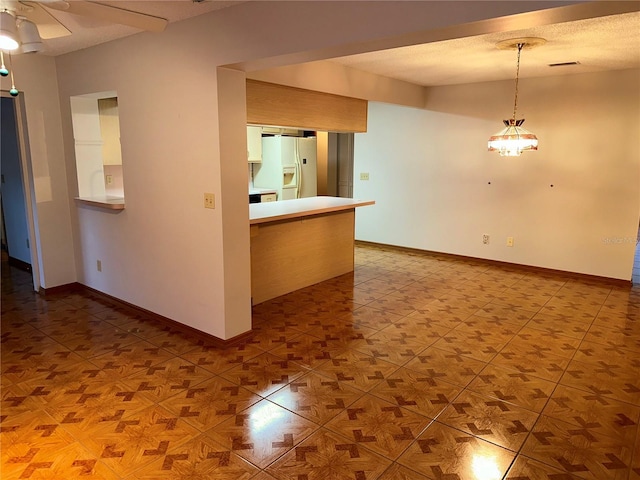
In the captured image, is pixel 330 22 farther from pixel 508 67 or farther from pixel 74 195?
pixel 74 195

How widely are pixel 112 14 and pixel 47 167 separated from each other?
7.61ft

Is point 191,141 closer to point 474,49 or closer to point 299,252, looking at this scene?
point 299,252

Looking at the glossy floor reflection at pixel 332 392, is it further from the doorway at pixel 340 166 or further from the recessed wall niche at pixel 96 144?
the doorway at pixel 340 166

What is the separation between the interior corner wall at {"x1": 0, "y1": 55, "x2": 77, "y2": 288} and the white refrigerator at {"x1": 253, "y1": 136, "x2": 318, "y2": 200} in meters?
3.06

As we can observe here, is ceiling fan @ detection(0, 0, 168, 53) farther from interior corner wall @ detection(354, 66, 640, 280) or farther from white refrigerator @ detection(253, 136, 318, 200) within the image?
interior corner wall @ detection(354, 66, 640, 280)

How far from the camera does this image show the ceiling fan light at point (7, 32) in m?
1.88

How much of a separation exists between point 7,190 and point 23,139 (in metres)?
1.73

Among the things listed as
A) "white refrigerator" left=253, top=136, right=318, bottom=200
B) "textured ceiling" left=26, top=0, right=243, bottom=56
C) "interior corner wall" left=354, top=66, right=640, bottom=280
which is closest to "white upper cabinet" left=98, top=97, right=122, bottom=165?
"textured ceiling" left=26, top=0, right=243, bottom=56

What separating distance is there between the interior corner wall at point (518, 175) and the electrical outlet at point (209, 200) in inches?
157

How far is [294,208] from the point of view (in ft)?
14.7

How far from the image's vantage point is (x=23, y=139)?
4148 millimetres

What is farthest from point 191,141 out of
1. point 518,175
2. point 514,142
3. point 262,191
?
point 518,175

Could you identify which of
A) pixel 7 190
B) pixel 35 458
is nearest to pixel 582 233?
pixel 35 458

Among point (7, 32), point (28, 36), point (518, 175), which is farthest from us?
point (518, 175)
